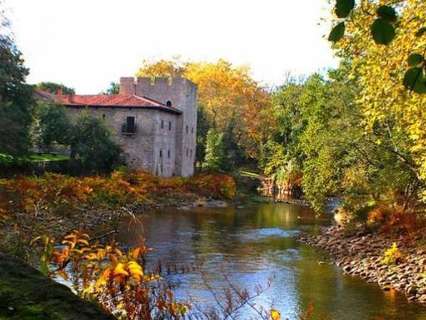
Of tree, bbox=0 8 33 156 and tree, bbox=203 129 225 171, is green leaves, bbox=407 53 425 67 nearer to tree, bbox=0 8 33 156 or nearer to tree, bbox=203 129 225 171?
tree, bbox=0 8 33 156

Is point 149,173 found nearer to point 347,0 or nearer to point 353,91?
point 353,91

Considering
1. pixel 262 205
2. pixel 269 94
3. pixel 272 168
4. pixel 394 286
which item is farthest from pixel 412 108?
pixel 269 94

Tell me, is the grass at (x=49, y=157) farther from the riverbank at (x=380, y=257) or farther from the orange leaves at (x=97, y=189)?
the riverbank at (x=380, y=257)

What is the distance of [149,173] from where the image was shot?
135ft

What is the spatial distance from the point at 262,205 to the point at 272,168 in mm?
13940

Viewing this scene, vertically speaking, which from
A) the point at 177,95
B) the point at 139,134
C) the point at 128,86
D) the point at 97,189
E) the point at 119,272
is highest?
the point at 128,86

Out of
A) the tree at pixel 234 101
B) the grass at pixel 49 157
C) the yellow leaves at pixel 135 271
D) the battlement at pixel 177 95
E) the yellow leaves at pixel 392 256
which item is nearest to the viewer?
the yellow leaves at pixel 135 271

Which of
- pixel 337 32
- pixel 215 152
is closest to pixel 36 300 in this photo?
pixel 337 32

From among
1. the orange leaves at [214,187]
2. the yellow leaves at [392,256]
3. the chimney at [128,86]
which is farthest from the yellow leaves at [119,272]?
the chimney at [128,86]

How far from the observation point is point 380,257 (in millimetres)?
18828

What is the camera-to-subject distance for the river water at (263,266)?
1343 centimetres

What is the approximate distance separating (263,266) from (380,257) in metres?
3.81

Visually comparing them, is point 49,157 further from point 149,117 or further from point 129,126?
point 149,117

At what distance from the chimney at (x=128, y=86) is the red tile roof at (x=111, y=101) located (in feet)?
3.86
